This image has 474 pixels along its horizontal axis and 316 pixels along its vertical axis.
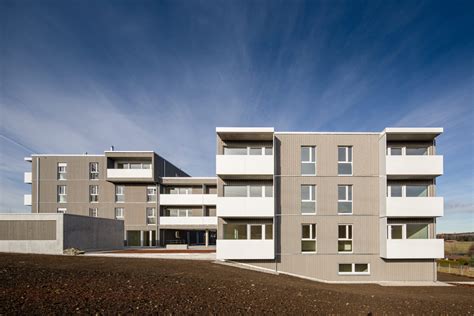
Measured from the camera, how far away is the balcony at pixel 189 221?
36.6 m

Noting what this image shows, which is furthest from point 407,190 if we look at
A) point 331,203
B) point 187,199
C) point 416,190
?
point 187,199

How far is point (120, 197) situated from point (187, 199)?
8825 millimetres

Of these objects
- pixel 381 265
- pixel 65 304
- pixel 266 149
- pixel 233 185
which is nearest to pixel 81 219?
pixel 233 185

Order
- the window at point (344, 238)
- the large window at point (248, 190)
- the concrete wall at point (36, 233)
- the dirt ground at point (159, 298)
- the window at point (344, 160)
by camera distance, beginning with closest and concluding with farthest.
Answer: the dirt ground at point (159, 298) < the window at point (344, 238) < the window at point (344, 160) < the large window at point (248, 190) < the concrete wall at point (36, 233)

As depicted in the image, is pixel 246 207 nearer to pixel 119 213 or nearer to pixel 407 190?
pixel 407 190

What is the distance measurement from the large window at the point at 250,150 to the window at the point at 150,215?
22.1m

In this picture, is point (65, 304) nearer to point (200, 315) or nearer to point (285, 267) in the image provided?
point (200, 315)

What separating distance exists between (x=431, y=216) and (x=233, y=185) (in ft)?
41.1

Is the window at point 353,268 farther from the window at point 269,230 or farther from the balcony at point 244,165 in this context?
the balcony at point 244,165

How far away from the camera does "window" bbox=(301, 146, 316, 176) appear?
1877 cm

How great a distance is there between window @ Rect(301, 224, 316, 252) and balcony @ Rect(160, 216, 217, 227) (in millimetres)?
19652

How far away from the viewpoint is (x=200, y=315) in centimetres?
623

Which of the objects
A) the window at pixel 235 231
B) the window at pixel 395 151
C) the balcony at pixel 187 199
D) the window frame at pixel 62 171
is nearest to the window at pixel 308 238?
the window at pixel 235 231

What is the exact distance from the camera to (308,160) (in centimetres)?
1889
